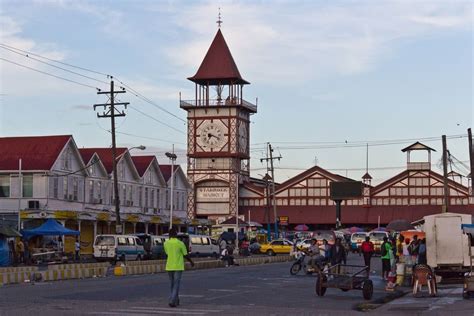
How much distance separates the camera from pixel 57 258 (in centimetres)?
5456

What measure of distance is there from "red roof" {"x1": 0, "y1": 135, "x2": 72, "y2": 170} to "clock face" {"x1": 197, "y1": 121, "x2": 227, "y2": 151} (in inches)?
1834

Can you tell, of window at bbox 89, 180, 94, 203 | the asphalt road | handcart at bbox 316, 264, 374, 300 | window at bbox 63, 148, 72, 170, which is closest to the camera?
the asphalt road

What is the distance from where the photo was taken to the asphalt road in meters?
20.5

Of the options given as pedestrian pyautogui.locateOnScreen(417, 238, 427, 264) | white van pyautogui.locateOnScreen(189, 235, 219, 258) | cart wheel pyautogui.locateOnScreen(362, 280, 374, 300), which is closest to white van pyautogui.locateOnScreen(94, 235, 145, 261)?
white van pyautogui.locateOnScreen(189, 235, 219, 258)

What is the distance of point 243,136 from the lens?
379ft

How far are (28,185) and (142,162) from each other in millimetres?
21107

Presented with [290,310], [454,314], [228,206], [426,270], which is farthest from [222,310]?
[228,206]

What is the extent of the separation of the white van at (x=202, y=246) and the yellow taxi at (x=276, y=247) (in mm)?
8259

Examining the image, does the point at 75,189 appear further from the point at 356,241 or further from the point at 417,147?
the point at 417,147

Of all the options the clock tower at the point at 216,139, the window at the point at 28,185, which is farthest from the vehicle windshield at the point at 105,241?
the clock tower at the point at 216,139

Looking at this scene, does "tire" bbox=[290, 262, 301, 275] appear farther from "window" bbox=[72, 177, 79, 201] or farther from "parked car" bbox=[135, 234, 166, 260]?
"window" bbox=[72, 177, 79, 201]

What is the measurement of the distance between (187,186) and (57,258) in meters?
41.0

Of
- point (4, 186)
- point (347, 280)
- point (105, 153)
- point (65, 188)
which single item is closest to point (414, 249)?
point (347, 280)

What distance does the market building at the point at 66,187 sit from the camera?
63625 mm
